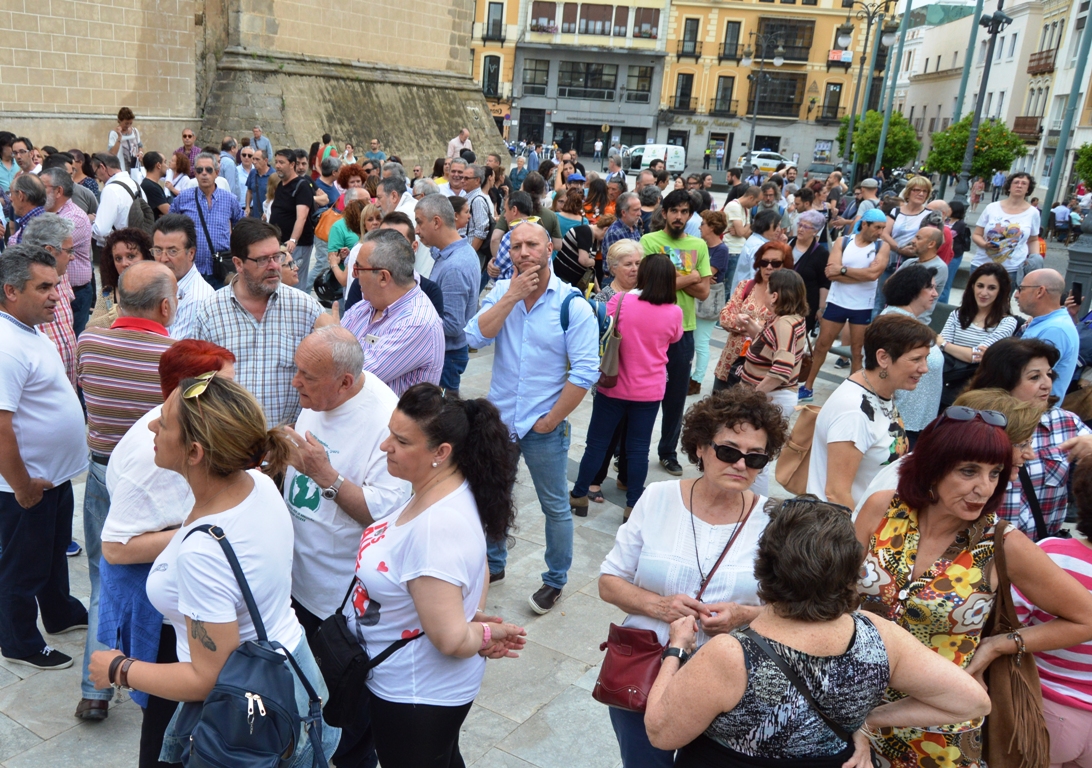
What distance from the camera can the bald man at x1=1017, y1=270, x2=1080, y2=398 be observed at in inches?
195

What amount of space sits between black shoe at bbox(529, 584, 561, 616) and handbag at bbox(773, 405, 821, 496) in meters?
1.33

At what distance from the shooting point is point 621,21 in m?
51.0

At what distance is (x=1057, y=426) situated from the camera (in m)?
3.50

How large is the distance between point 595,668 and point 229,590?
2283 millimetres

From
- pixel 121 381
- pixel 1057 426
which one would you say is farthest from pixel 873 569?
pixel 121 381

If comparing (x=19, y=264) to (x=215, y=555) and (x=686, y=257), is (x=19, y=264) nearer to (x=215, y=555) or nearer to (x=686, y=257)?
(x=215, y=555)

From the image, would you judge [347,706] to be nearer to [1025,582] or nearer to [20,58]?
[1025,582]

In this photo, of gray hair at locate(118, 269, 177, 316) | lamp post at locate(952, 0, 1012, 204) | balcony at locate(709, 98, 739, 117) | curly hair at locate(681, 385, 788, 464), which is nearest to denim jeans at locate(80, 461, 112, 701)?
gray hair at locate(118, 269, 177, 316)

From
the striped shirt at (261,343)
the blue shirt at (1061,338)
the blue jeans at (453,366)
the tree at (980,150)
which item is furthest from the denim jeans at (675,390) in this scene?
the tree at (980,150)

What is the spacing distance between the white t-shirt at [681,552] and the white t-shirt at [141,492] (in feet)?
4.59

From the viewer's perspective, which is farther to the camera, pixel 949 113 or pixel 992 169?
pixel 949 113

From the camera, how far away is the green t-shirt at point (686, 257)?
250 inches

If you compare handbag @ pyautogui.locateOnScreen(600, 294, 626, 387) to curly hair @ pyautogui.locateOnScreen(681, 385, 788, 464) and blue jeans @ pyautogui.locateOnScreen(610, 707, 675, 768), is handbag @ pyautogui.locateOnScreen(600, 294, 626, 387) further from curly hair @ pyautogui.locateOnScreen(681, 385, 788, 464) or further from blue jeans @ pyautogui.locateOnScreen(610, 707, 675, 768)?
blue jeans @ pyautogui.locateOnScreen(610, 707, 675, 768)

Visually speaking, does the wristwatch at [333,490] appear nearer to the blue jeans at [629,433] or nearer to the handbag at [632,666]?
the handbag at [632,666]
